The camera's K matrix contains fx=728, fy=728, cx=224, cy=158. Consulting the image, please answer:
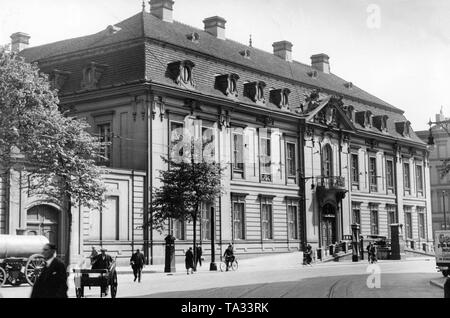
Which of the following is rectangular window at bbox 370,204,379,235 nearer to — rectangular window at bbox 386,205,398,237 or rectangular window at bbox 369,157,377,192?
rectangular window at bbox 369,157,377,192

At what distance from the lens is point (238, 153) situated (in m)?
46.5

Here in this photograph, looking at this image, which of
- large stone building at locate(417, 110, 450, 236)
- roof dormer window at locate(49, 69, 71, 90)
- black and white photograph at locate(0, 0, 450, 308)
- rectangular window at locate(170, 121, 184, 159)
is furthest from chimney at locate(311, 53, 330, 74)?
roof dormer window at locate(49, 69, 71, 90)

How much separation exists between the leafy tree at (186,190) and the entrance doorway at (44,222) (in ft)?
15.6

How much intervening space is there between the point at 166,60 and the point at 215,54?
215 inches

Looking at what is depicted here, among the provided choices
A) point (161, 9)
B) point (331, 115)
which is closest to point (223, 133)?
point (161, 9)

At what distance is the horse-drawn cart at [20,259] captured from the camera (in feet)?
79.8

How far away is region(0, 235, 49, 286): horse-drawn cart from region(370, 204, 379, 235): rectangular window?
128 feet

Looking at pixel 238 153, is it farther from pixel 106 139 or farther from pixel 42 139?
pixel 42 139

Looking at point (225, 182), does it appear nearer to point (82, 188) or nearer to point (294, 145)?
point (294, 145)

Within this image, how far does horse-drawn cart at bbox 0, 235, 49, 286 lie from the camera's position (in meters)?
24.3

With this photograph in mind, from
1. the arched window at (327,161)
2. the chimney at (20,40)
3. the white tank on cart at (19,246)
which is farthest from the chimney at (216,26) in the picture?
the white tank on cart at (19,246)

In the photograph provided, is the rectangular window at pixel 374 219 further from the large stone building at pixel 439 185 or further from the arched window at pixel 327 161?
the large stone building at pixel 439 185

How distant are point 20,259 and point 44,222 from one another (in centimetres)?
989
